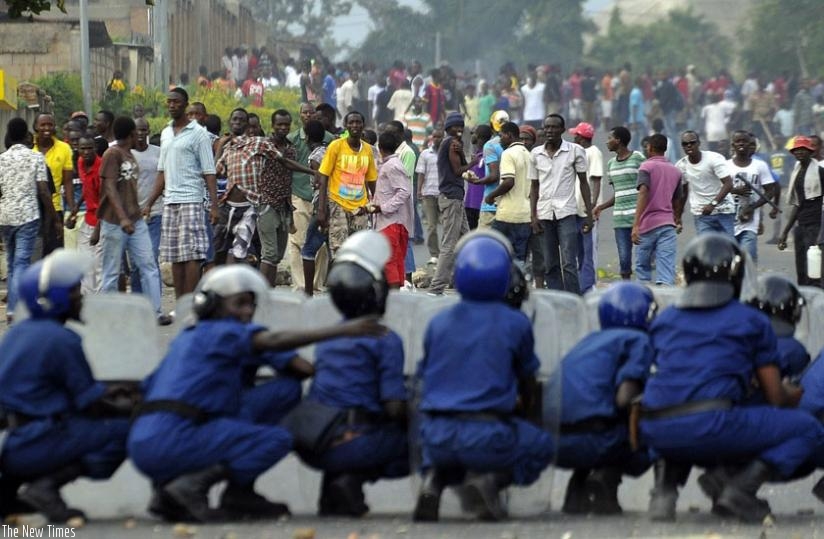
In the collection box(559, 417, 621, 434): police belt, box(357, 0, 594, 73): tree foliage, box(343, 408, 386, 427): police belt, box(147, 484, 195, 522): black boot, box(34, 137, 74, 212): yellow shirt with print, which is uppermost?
box(357, 0, 594, 73): tree foliage

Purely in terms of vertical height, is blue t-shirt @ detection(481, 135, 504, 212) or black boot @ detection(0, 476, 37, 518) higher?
blue t-shirt @ detection(481, 135, 504, 212)

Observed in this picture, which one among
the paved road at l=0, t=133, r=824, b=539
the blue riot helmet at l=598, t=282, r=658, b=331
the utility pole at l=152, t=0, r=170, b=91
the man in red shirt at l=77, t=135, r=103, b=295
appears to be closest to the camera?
the paved road at l=0, t=133, r=824, b=539

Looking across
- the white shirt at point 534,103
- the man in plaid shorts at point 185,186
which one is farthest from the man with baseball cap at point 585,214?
the white shirt at point 534,103

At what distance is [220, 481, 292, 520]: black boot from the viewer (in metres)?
7.21

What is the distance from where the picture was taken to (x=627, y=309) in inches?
297

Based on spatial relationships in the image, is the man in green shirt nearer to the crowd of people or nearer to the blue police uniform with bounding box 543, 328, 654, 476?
the crowd of people

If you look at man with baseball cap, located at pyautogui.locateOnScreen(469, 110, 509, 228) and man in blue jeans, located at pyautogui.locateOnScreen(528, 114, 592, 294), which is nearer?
man in blue jeans, located at pyautogui.locateOnScreen(528, 114, 592, 294)

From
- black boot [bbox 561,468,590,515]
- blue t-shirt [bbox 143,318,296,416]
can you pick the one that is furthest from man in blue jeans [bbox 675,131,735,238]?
blue t-shirt [bbox 143,318,296,416]

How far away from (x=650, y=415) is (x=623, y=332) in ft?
1.42

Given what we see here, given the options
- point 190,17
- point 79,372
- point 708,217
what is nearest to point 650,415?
point 79,372

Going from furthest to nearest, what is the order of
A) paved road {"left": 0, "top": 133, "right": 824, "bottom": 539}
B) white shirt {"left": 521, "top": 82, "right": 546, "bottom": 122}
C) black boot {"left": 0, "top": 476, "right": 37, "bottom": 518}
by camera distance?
white shirt {"left": 521, "top": 82, "right": 546, "bottom": 122}
black boot {"left": 0, "top": 476, "right": 37, "bottom": 518}
paved road {"left": 0, "top": 133, "right": 824, "bottom": 539}

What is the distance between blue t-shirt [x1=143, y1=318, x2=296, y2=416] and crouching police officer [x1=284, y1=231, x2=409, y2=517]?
319mm

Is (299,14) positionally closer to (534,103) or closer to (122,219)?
(534,103)

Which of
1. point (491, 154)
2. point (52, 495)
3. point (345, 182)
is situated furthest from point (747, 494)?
point (491, 154)
